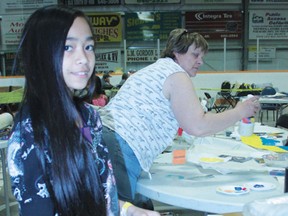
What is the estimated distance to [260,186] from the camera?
1.55 metres

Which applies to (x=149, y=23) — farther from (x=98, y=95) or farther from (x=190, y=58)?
(x=190, y=58)

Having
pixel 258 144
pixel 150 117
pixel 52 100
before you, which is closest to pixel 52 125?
pixel 52 100

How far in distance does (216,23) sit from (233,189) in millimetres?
11407

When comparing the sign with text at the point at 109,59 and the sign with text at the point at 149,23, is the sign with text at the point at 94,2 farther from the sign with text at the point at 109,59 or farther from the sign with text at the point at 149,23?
the sign with text at the point at 109,59

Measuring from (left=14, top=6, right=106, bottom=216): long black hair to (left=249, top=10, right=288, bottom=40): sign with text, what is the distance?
12250 millimetres

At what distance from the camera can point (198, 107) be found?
63.2 inches

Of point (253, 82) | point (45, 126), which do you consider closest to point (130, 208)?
point (45, 126)

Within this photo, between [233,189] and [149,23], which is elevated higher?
[149,23]

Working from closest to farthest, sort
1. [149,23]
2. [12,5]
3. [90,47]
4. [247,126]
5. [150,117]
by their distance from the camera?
[90,47], [150,117], [247,126], [149,23], [12,5]

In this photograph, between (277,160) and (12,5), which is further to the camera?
(12,5)

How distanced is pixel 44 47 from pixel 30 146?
0.25 metres

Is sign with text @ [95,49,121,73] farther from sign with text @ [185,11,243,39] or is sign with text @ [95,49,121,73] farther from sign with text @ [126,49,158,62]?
sign with text @ [185,11,243,39]

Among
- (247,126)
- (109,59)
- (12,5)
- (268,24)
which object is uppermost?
(12,5)

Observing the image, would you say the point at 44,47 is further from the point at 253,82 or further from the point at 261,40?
the point at 261,40
